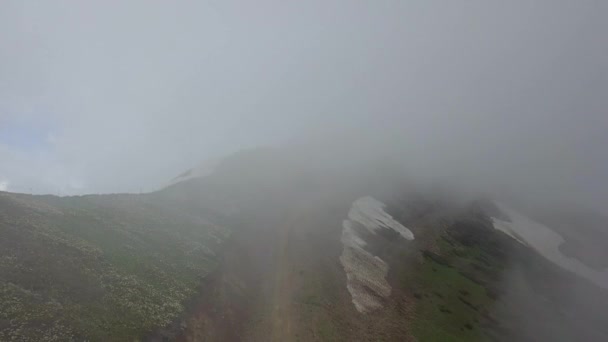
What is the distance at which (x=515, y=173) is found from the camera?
195625 mm

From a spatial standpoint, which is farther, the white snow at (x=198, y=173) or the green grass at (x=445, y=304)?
the white snow at (x=198, y=173)

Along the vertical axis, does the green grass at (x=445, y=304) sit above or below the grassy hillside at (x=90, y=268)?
above

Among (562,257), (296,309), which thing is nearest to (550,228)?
(562,257)

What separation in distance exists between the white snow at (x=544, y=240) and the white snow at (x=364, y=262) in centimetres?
3822

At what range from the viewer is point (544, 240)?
97.8 m

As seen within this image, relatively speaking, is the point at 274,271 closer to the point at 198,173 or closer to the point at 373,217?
the point at 373,217

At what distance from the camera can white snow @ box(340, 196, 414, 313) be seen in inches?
1809

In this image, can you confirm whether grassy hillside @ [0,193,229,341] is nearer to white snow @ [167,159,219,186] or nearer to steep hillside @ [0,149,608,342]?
steep hillside @ [0,149,608,342]

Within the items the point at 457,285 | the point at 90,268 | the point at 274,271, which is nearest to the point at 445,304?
the point at 457,285

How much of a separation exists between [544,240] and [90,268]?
106 meters

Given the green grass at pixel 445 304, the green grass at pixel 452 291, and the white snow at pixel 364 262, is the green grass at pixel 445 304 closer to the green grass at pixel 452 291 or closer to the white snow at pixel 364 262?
the green grass at pixel 452 291

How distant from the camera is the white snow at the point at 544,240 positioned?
84.1 metres

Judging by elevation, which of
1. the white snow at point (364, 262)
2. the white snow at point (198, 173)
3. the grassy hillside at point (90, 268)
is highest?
the white snow at point (364, 262)

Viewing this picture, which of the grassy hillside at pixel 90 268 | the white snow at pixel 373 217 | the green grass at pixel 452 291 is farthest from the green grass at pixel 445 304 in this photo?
the grassy hillside at pixel 90 268
